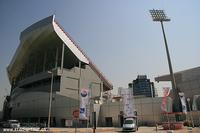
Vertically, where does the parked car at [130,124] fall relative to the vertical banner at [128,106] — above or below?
below

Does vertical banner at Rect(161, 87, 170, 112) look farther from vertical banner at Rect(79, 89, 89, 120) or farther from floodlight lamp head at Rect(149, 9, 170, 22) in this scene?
floodlight lamp head at Rect(149, 9, 170, 22)

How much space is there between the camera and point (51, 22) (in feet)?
209

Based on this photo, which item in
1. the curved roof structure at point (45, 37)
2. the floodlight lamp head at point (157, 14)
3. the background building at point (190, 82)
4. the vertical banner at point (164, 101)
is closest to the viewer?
the vertical banner at point (164, 101)

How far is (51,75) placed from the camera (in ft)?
220

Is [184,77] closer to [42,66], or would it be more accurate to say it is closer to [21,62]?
[42,66]

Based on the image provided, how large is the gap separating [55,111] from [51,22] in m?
26.9

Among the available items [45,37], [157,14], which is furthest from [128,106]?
[45,37]

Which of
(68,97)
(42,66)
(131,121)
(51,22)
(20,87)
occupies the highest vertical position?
(51,22)

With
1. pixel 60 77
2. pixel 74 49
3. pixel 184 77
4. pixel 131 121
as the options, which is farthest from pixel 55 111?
pixel 184 77

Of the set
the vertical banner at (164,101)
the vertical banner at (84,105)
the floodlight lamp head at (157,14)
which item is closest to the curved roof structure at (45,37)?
the floodlight lamp head at (157,14)

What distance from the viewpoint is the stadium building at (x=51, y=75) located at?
60569 millimetres

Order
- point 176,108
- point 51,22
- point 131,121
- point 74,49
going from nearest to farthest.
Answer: point 131,121 → point 176,108 → point 51,22 → point 74,49

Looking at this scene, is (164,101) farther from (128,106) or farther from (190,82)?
(190,82)

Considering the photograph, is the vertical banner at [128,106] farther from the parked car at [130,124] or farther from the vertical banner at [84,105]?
the vertical banner at [84,105]
